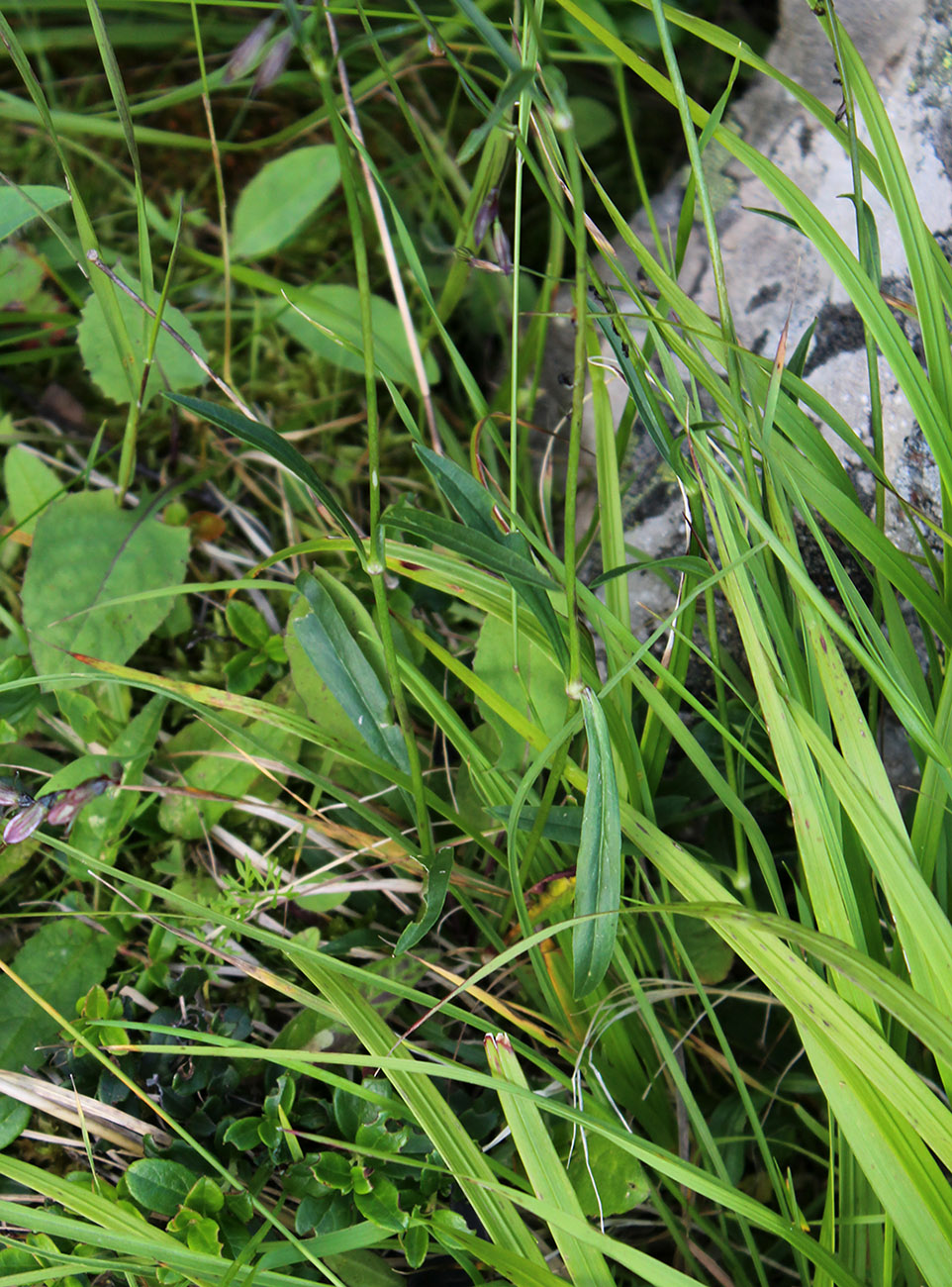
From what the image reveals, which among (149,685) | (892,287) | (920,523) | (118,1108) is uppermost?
(892,287)

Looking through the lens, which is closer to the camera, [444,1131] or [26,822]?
[444,1131]

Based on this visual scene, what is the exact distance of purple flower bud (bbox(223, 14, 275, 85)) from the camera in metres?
0.56

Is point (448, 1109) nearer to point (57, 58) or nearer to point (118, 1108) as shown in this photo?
point (118, 1108)

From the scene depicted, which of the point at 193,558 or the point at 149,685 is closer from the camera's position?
the point at 149,685

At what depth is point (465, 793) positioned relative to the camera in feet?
3.77

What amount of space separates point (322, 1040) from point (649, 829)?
1.64 feet

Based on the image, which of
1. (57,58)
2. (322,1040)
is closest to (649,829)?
(322,1040)

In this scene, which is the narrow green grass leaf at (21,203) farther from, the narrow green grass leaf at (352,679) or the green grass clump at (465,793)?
the narrow green grass leaf at (352,679)

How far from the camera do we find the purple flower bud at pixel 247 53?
56cm

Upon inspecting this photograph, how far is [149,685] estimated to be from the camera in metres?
0.93

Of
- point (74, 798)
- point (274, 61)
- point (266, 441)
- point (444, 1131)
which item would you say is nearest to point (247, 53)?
point (274, 61)

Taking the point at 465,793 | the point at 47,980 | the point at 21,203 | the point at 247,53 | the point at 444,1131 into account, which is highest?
the point at 247,53

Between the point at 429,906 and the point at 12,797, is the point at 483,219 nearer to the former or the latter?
the point at 429,906

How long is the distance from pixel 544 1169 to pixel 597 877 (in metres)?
0.30
